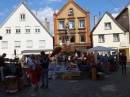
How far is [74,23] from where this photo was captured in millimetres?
36344

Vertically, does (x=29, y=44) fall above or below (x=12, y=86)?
above

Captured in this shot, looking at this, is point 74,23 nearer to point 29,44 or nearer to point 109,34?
point 109,34

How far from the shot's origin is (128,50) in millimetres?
34469

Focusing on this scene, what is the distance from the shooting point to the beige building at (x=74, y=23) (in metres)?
35.8

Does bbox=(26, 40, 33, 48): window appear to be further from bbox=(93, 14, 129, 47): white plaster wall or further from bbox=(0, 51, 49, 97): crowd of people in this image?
bbox=(0, 51, 49, 97): crowd of people

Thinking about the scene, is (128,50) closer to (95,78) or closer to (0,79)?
(95,78)

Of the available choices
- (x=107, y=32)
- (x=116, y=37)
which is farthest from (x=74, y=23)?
(x=116, y=37)

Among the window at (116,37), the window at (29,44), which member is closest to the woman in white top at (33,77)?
the window at (29,44)

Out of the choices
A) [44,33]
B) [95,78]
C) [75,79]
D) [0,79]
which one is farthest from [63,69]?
[44,33]

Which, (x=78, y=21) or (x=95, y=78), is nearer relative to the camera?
(x=95, y=78)

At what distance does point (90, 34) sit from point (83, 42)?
2114mm

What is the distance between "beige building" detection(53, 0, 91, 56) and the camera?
35.8m

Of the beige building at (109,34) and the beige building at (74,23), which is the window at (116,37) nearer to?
the beige building at (109,34)

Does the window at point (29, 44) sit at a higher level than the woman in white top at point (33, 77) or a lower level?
higher
